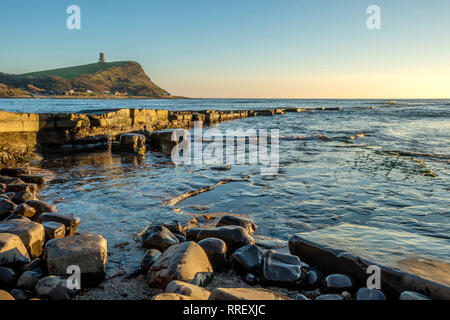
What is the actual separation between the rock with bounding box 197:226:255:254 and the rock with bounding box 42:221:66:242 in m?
1.61

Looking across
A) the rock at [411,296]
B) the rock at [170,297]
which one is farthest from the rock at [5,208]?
the rock at [411,296]

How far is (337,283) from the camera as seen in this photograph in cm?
245

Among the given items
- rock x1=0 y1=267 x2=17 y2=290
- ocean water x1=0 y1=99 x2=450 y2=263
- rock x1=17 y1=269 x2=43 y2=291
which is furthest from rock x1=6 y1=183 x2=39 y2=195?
rock x1=17 y1=269 x2=43 y2=291

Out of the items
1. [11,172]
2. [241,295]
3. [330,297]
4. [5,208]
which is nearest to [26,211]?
[5,208]

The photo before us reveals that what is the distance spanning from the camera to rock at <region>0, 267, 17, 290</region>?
241 centimetres

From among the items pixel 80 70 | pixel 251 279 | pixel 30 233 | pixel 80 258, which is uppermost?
pixel 80 70

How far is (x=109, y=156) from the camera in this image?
946cm

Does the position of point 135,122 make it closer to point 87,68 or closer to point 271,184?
point 271,184

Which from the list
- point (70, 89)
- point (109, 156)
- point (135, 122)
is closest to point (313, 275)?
point (109, 156)

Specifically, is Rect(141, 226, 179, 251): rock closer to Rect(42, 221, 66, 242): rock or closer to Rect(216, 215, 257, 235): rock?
Rect(216, 215, 257, 235): rock

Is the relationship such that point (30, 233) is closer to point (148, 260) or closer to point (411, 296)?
point (148, 260)

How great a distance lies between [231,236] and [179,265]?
83 centimetres

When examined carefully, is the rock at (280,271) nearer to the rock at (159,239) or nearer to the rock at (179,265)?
the rock at (179,265)
